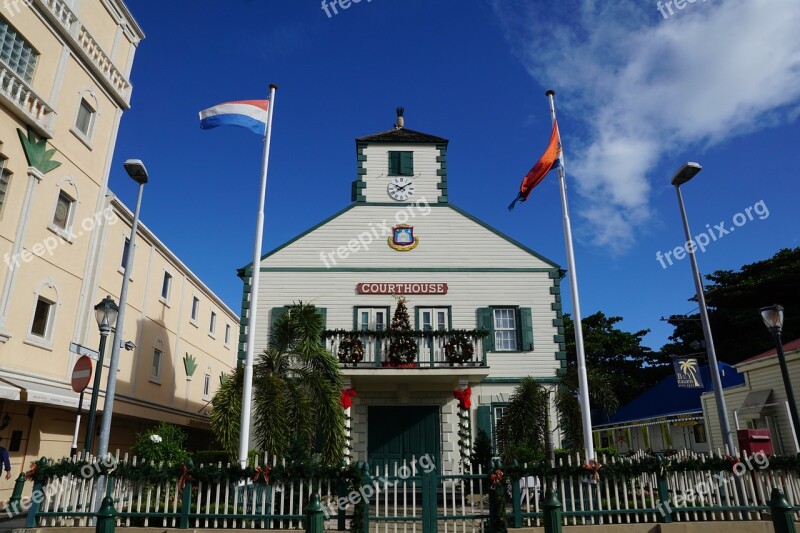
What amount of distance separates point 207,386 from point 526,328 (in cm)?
1716

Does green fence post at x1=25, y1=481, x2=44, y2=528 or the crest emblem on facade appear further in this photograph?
the crest emblem on facade

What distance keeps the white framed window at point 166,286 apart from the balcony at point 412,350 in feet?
32.0

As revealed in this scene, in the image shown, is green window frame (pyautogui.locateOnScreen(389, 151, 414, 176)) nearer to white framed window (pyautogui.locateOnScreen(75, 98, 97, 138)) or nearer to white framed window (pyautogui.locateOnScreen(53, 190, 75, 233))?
white framed window (pyautogui.locateOnScreen(75, 98, 97, 138))

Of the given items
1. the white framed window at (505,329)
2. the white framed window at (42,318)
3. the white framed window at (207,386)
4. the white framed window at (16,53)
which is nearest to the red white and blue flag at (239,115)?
the white framed window at (16,53)

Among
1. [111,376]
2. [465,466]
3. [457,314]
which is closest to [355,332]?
[457,314]

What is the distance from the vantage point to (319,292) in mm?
17344

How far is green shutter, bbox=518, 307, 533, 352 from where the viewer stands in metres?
16.9

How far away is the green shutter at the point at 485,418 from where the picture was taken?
1616 cm

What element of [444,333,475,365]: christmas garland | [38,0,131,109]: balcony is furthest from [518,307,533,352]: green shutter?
[38,0,131,109]: balcony

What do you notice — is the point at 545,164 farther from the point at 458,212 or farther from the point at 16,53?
the point at 16,53

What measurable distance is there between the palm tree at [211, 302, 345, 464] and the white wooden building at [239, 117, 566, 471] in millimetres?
1823

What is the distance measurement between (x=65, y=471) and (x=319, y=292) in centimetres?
952

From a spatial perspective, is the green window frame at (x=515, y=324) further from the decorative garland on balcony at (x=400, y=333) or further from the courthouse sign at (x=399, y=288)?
the courthouse sign at (x=399, y=288)

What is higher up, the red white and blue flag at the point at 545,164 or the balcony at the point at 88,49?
the balcony at the point at 88,49
